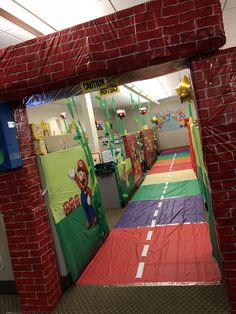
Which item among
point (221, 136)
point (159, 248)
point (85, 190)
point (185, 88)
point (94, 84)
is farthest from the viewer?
A: point (85, 190)

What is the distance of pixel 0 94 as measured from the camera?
2.66m

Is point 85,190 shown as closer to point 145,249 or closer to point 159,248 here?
point 145,249

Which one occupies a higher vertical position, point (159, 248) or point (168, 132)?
point (168, 132)

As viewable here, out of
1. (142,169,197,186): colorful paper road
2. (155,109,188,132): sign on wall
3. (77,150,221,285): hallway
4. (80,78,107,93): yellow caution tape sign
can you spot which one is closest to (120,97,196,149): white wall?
(155,109,188,132): sign on wall

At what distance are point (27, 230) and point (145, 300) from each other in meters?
1.43

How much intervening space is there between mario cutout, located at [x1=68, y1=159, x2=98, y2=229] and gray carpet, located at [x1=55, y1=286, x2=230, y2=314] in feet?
3.58

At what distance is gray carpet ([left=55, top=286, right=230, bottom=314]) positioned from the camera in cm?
254

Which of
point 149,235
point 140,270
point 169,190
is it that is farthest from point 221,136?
point 169,190

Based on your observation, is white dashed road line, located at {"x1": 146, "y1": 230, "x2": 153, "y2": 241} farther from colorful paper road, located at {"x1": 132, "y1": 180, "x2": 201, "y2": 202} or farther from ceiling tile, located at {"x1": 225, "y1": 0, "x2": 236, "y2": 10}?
ceiling tile, located at {"x1": 225, "y1": 0, "x2": 236, "y2": 10}

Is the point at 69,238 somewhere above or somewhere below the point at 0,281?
above

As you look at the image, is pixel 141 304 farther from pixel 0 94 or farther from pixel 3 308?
pixel 0 94

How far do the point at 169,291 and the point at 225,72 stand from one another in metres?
2.22

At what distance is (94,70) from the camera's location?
2391mm

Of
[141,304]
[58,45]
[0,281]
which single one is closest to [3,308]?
[0,281]
